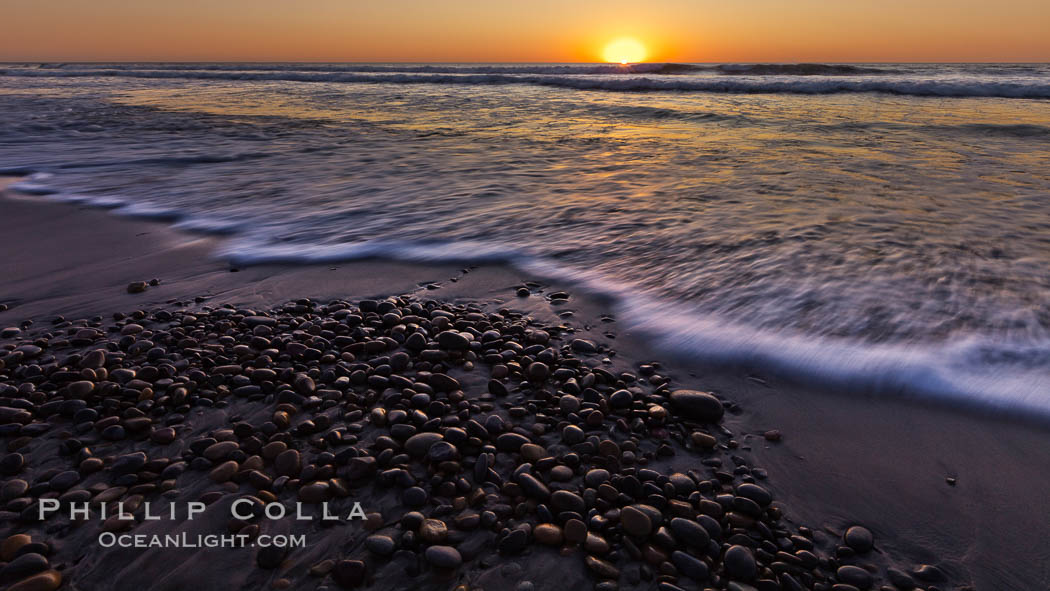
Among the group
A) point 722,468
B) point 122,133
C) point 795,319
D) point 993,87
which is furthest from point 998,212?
point 993,87

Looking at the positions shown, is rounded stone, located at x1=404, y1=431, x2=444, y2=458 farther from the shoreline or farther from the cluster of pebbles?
the shoreline

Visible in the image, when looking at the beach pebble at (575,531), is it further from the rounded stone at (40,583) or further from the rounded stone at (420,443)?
the rounded stone at (40,583)

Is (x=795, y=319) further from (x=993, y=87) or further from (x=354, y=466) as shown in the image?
(x=993, y=87)

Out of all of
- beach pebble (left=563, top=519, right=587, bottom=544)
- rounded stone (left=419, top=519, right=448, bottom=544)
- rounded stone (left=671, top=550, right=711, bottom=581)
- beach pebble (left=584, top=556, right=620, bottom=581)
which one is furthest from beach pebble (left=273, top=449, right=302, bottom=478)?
rounded stone (left=671, top=550, right=711, bottom=581)

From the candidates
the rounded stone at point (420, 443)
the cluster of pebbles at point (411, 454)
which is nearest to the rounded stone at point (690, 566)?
the cluster of pebbles at point (411, 454)

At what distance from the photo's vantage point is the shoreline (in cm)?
188

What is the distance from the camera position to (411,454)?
2.20 meters

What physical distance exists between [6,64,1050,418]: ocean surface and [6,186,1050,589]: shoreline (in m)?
0.23

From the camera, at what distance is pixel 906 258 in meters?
4.31

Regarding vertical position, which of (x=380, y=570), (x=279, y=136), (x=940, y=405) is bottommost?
(x=380, y=570)

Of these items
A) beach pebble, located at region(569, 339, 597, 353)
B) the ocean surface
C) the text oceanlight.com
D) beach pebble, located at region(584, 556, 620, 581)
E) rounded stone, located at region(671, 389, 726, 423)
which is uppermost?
the ocean surface

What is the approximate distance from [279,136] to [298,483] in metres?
11.6

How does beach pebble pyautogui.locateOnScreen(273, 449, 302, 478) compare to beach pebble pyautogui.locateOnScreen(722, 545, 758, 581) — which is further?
beach pebble pyautogui.locateOnScreen(273, 449, 302, 478)

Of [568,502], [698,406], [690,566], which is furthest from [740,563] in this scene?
[698,406]
